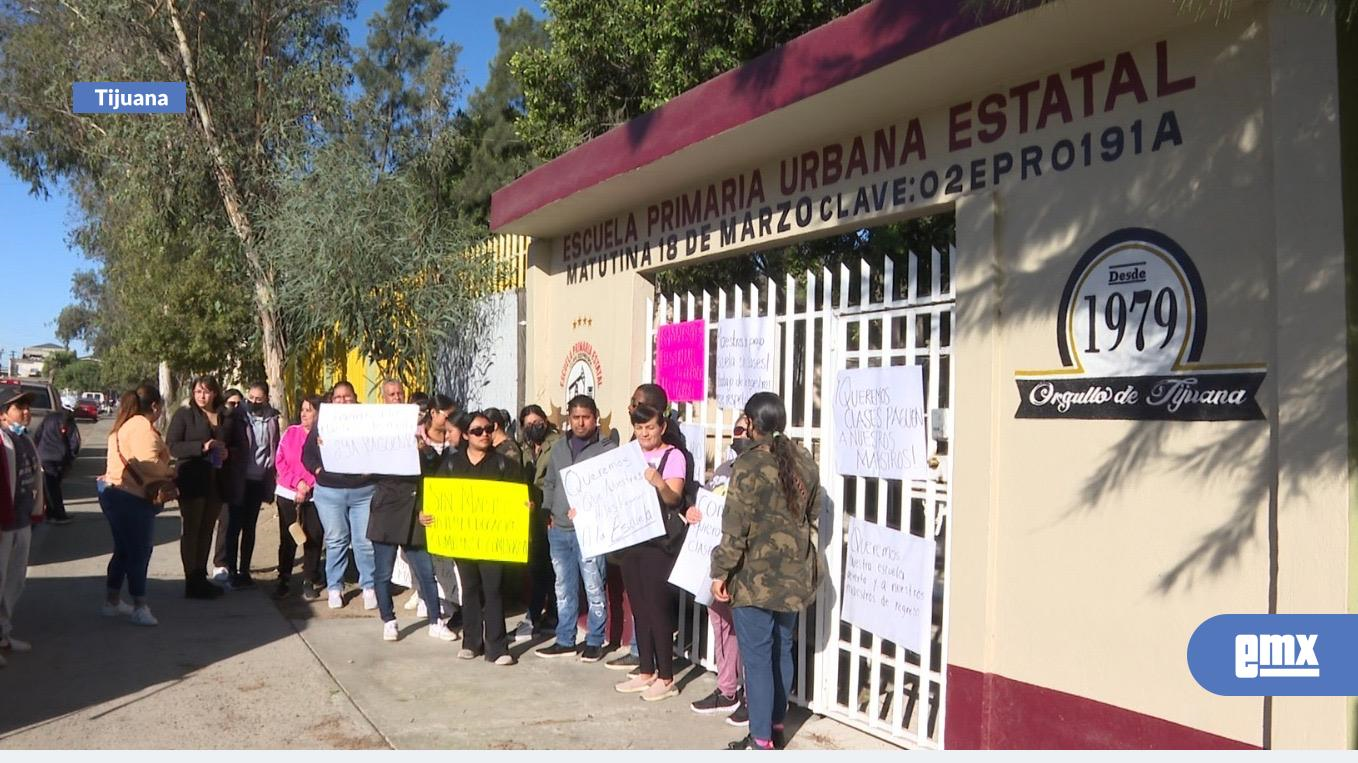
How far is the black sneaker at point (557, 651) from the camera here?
7469mm

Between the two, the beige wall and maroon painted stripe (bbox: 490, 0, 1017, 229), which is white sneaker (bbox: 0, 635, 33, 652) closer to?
maroon painted stripe (bbox: 490, 0, 1017, 229)

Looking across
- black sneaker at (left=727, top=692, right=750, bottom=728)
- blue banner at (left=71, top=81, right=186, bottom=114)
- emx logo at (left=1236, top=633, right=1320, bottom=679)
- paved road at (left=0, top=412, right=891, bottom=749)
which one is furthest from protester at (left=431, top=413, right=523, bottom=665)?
blue banner at (left=71, top=81, right=186, bottom=114)

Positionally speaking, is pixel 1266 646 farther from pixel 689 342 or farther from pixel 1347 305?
pixel 689 342

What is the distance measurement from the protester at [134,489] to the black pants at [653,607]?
3761 mm

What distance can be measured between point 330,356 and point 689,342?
9.74 m

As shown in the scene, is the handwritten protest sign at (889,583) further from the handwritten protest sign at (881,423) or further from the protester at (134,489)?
the protester at (134,489)

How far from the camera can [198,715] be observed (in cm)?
588

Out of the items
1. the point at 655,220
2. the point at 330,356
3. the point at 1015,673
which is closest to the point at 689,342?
the point at 655,220

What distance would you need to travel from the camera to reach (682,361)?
7418 mm

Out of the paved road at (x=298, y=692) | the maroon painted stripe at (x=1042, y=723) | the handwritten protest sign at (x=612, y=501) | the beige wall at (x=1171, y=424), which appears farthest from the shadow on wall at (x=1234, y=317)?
the handwritten protest sign at (x=612, y=501)

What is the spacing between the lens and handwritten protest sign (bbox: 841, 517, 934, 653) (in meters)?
5.27

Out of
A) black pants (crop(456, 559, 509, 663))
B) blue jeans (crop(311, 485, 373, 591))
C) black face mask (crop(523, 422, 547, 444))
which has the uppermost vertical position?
black face mask (crop(523, 422, 547, 444))

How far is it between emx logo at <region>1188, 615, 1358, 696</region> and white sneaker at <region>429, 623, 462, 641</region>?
5182mm

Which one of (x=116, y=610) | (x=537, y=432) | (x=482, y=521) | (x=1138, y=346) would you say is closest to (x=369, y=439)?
(x=537, y=432)
